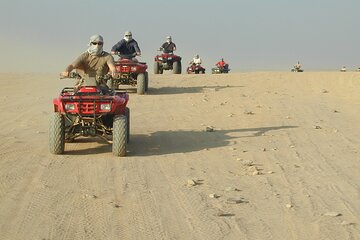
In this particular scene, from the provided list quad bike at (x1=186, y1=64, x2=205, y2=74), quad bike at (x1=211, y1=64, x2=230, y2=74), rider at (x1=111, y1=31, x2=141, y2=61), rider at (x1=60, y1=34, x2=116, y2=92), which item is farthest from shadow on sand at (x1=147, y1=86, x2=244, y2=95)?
quad bike at (x1=211, y1=64, x2=230, y2=74)

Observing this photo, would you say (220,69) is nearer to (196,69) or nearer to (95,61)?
(196,69)

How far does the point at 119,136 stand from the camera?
8344 mm

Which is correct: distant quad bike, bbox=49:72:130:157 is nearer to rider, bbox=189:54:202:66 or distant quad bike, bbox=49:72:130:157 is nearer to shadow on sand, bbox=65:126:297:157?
shadow on sand, bbox=65:126:297:157

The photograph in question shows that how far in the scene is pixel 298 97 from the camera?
1716 centimetres

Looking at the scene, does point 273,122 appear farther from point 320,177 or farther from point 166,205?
point 166,205

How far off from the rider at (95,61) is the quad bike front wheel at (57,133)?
1177 mm

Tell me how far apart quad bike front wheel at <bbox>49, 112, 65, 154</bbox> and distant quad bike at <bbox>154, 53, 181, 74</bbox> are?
53.8 feet

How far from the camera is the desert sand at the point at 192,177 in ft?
18.4

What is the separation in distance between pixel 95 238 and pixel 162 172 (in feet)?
8.33

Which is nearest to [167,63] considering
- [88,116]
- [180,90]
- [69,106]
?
[180,90]

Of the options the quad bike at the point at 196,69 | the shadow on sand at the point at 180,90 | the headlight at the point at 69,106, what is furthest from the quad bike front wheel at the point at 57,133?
the quad bike at the point at 196,69

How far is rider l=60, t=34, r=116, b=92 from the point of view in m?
9.43

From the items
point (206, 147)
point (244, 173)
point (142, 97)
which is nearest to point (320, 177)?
point (244, 173)

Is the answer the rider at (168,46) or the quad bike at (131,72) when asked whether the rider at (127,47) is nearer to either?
the quad bike at (131,72)
